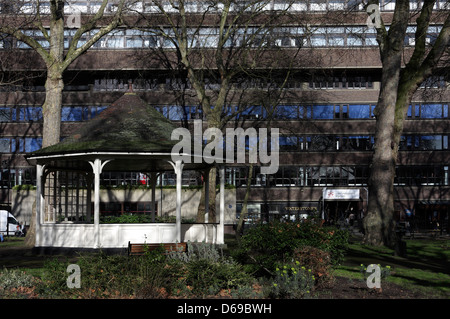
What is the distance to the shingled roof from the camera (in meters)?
23.0

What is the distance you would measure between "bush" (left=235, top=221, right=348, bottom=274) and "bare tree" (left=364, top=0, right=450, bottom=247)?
10.2 meters

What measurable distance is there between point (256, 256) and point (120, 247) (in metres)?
9.12

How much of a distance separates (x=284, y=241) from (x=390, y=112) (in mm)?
13186

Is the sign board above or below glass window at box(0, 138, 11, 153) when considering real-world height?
below

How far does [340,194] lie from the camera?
60.6 meters

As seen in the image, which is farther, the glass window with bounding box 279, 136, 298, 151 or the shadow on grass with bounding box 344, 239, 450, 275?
the glass window with bounding box 279, 136, 298, 151

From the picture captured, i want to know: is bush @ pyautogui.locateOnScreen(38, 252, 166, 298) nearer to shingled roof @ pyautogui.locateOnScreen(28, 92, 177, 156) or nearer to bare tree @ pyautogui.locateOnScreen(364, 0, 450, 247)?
shingled roof @ pyautogui.locateOnScreen(28, 92, 177, 156)

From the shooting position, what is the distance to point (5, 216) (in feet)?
165

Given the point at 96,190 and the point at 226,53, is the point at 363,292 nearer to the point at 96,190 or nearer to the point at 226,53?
the point at 96,190

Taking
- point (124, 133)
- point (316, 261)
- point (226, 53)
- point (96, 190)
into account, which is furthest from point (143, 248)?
point (226, 53)

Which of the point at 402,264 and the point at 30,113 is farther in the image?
the point at 30,113

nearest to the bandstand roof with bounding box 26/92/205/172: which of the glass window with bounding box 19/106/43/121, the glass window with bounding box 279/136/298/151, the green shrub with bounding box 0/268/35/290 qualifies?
the green shrub with bounding box 0/268/35/290
